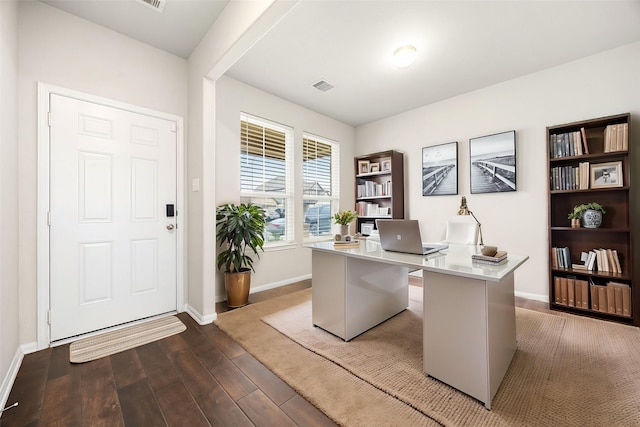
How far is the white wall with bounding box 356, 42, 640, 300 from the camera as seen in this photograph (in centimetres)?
261

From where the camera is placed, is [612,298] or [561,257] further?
[561,257]

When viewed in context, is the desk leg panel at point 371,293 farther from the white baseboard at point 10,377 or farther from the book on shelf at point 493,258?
the white baseboard at point 10,377

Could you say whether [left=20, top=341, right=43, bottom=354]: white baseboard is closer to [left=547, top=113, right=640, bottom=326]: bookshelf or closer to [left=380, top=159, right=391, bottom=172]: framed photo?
[left=380, top=159, right=391, bottom=172]: framed photo

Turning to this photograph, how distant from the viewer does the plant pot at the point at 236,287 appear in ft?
9.23

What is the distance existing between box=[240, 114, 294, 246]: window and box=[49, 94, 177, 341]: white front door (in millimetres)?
900

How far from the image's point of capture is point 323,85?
130 inches

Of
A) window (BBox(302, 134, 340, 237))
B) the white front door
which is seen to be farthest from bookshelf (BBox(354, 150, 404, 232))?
the white front door

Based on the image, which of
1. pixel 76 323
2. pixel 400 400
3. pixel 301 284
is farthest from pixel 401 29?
pixel 76 323

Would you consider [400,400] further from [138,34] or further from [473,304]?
[138,34]

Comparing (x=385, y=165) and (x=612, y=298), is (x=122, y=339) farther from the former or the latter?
(x=612, y=298)

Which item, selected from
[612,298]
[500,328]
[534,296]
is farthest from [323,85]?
[612,298]

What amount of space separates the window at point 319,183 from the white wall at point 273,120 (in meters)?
0.13

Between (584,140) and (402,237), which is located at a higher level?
(584,140)

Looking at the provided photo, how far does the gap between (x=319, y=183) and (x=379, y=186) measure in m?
1.04
